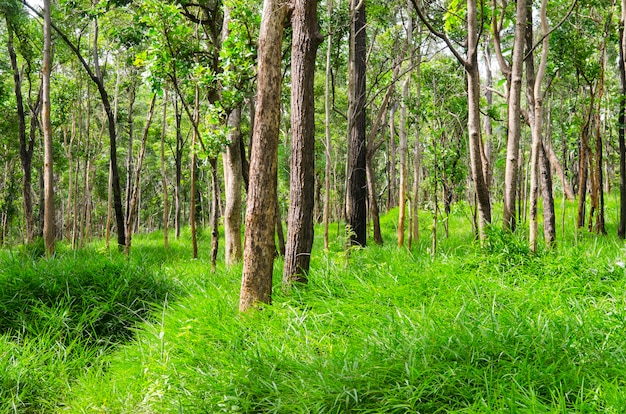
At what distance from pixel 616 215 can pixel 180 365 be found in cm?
1092

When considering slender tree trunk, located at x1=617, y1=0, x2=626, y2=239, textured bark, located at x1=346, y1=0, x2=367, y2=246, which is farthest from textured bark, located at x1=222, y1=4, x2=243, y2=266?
slender tree trunk, located at x1=617, y1=0, x2=626, y2=239

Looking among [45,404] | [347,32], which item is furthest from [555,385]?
[347,32]

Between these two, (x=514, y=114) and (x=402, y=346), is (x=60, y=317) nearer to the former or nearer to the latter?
(x=402, y=346)

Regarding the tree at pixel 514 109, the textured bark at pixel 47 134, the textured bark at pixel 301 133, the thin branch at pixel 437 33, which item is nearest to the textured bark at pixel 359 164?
the tree at pixel 514 109

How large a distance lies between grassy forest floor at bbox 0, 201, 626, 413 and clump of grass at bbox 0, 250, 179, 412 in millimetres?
17

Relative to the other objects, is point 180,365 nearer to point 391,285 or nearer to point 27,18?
point 391,285

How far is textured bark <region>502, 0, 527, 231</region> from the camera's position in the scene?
195 inches

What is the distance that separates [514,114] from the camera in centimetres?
Result: 521

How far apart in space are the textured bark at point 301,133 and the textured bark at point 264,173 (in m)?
0.46

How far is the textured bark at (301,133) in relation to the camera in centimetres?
457

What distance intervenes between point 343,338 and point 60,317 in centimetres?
322

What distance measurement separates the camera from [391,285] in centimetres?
431

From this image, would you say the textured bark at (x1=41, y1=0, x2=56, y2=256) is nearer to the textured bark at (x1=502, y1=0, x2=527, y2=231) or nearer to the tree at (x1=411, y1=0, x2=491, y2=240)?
the tree at (x1=411, y1=0, x2=491, y2=240)

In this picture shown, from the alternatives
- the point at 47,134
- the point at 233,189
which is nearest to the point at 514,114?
the point at 233,189
